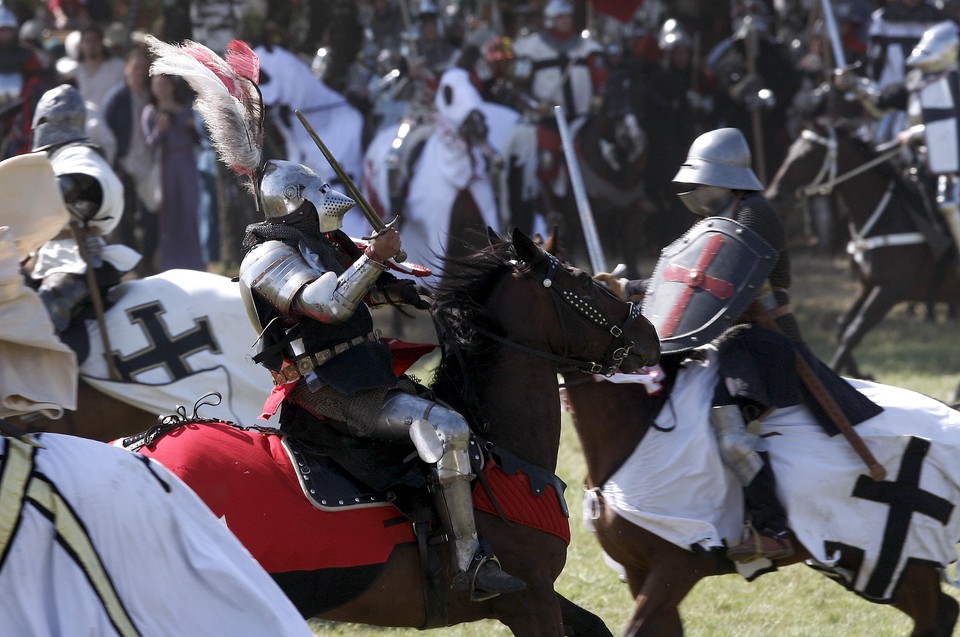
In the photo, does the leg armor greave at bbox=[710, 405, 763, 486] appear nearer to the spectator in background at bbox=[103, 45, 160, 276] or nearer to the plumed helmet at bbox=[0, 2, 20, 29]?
the spectator in background at bbox=[103, 45, 160, 276]

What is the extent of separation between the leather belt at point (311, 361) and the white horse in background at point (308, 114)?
8736mm

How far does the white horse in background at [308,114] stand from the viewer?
13117 millimetres

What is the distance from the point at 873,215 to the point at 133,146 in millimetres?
7420

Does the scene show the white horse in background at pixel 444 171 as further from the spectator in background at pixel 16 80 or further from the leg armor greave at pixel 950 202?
the leg armor greave at pixel 950 202

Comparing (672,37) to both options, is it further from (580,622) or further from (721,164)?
(580,622)

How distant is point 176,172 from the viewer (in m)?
13.5

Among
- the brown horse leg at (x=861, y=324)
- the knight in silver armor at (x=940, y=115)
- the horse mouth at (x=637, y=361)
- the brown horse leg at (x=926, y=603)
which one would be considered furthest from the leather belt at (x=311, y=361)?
the knight in silver armor at (x=940, y=115)

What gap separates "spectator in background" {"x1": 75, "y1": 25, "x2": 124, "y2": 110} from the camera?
13961mm

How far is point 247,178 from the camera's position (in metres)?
4.54

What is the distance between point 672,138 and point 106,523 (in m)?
12.9

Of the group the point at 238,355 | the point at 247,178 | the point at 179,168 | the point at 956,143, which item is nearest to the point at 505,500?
the point at 247,178

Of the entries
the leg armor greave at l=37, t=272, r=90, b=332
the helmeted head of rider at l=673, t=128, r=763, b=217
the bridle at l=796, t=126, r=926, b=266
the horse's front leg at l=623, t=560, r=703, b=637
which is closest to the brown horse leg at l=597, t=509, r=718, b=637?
the horse's front leg at l=623, t=560, r=703, b=637

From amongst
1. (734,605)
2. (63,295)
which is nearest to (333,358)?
(63,295)

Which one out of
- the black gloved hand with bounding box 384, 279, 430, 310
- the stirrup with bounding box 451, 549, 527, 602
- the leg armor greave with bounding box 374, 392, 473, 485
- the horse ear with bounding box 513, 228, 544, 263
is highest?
the horse ear with bounding box 513, 228, 544, 263
